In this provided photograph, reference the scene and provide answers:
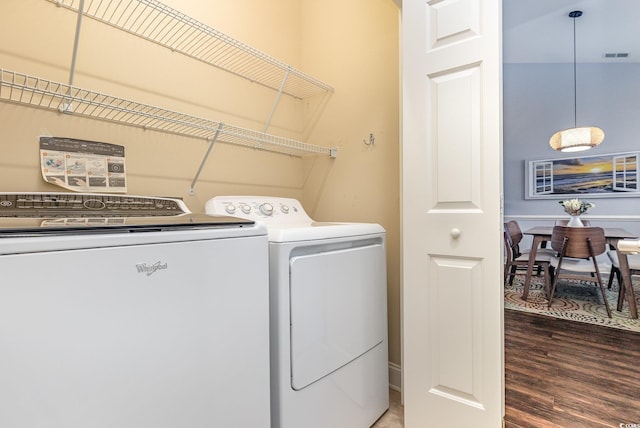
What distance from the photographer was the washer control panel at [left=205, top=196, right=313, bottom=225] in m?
1.52

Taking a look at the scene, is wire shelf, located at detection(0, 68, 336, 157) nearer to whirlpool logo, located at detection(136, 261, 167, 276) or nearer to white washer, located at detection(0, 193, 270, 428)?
white washer, located at detection(0, 193, 270, 428)

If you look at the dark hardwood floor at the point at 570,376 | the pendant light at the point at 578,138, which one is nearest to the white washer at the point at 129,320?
the dark hardwood floor at the point at 570,376

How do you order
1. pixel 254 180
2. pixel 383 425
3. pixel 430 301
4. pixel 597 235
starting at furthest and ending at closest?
1. pixel 597 235
2. pixel 254 180
3. pixel 383 425
4. pixel 430 301

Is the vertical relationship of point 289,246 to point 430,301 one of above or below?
above

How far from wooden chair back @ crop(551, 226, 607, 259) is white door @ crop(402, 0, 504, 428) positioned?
109 inches

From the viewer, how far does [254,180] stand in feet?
6.35

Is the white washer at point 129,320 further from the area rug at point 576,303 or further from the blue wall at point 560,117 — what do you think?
the blue wall at point 560,117

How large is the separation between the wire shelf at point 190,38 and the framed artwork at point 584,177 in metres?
5.11

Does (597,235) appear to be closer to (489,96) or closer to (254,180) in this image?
(489,96)

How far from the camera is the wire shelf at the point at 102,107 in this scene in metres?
1.12

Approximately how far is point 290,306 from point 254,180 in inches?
38.5

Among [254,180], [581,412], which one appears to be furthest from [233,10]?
[581,412]

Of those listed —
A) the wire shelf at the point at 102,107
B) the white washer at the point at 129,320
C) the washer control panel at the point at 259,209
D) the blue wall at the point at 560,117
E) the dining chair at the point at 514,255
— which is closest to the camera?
the white washer at the point at 129,320

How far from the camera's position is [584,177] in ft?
17.2
